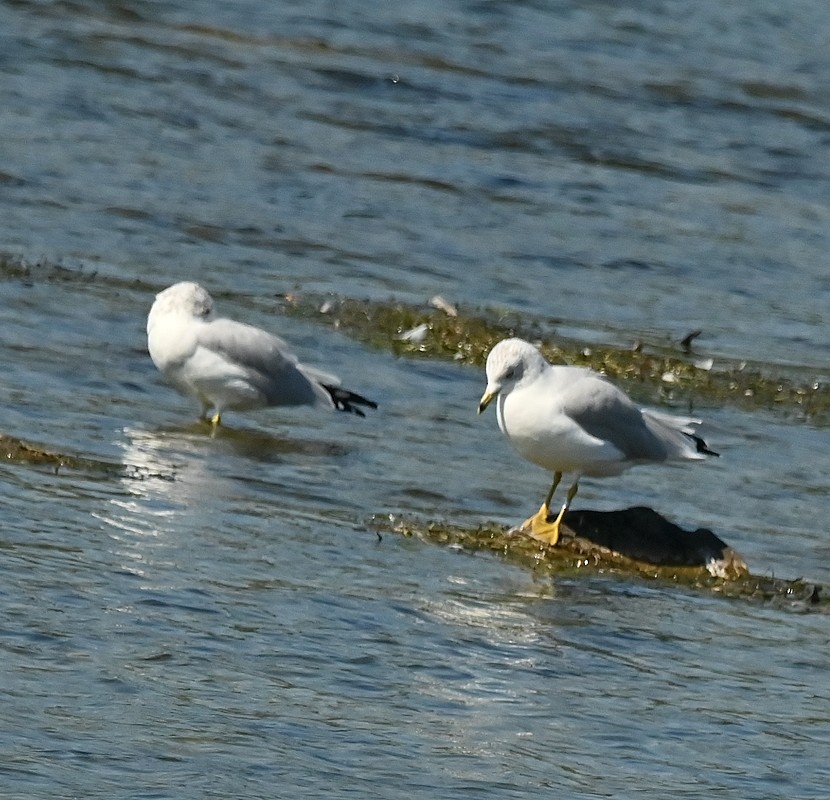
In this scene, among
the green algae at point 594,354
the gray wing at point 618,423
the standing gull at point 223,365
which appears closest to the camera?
the gray wing at point 618,423

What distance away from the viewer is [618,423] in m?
7.86

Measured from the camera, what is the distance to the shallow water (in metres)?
5.22

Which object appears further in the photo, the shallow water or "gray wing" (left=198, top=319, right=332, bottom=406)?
"gray wing" (left=198, top=319, right=332, bottom=406)

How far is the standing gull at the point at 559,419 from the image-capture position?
7594mm

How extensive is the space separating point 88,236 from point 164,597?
7.42 m

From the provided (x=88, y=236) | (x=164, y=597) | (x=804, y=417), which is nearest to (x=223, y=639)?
(x=164, y=597)

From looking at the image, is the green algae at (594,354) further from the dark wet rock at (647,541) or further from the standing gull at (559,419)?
the dark wet rock at (647,541)

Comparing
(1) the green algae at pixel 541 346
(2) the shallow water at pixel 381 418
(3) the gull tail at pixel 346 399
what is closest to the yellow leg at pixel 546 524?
(2) the shallow water at pixel 381 418

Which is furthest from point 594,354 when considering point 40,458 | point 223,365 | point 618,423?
point 40,458

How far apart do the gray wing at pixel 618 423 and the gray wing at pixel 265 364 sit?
202cm

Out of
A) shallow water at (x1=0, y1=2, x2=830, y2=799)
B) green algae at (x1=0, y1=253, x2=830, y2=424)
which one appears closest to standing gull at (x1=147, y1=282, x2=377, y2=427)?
shallow water at (x1=0, y1=2, x2=830, y2=799)

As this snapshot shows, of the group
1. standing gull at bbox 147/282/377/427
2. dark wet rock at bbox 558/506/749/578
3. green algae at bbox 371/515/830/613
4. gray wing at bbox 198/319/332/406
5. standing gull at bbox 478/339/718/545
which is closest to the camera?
green algae at bbox 371/515/830/613

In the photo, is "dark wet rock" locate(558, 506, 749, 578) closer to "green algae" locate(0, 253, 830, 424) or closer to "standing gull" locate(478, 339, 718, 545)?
"standing gull" locate(478, 339, 718, 545)

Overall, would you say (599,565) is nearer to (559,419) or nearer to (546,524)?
(546,524)
